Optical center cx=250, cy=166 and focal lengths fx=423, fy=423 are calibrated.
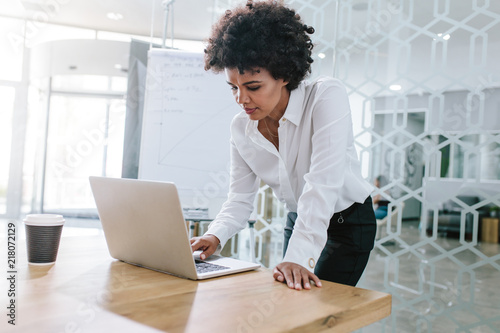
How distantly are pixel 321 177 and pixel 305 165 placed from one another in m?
0.20

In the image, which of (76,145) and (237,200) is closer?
(237,200)

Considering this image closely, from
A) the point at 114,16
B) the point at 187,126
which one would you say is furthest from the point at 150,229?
the point at 114,16

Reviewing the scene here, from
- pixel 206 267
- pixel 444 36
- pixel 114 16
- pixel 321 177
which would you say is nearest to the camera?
pixel 206 267

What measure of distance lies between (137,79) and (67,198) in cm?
469

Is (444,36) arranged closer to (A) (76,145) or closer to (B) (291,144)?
(B) (291,144)

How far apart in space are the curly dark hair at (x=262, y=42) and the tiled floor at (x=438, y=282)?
4.31 ft

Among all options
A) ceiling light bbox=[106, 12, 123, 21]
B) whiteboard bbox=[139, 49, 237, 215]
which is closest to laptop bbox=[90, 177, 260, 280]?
whiteboard bbox=[139, 49, 237, 215]

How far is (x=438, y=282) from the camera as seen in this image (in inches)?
85.7

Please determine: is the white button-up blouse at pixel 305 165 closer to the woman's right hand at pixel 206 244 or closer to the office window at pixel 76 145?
the woman's right hand at pixel 206 244

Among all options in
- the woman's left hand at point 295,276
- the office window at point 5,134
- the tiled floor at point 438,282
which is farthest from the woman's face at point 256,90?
the office window at point 5,134

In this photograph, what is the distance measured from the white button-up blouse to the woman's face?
73 mm

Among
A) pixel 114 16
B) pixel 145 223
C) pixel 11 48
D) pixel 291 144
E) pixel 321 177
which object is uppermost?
pixel 114 16

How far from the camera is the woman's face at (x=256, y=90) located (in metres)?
1.26

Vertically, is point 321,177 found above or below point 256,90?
below
